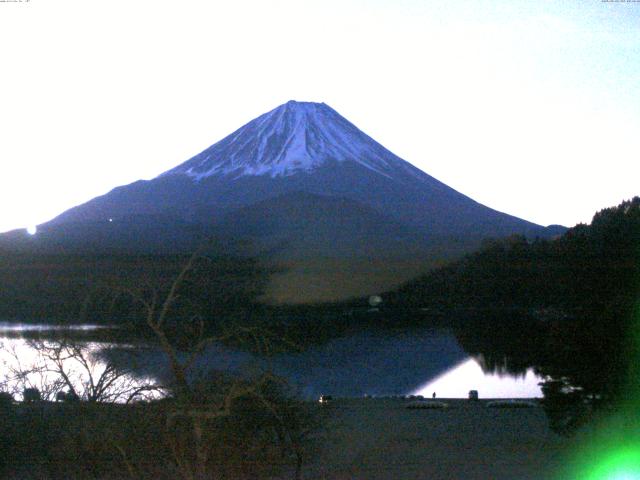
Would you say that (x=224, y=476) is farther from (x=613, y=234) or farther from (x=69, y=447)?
(x=613, y=234)

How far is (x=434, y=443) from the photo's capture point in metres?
10.1

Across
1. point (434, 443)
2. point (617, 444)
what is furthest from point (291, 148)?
point (617, 444)

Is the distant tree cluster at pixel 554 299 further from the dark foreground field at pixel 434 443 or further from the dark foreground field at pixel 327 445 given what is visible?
the dark foreground field at pixel 327 445

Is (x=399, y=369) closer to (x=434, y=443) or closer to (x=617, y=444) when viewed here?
(x=434, y=443)

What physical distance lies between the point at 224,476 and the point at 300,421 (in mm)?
1203

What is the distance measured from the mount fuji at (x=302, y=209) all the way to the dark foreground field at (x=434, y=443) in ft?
8.00

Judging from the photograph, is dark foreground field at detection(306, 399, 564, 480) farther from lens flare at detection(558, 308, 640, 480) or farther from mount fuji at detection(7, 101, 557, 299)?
mount fuji at detection(7, 101, 557, 299)

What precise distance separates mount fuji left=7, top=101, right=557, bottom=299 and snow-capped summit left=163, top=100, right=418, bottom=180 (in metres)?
0.08

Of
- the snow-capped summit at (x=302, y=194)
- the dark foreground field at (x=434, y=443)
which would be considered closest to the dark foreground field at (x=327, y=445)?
the dark foreground field at (x=434, y=443)

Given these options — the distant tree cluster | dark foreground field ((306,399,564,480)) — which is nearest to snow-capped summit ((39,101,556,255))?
the distant tree cluster

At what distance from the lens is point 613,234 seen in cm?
1755

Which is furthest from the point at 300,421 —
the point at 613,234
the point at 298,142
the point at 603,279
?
the point at 298,142

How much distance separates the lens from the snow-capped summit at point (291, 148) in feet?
132

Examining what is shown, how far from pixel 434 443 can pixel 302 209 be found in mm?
11284
